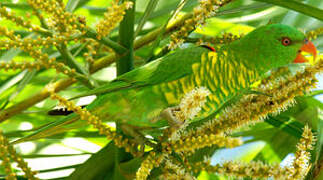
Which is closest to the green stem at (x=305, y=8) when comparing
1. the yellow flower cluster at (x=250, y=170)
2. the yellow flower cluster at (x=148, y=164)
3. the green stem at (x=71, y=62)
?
the yellow flower cluster at (x=250, y=170)

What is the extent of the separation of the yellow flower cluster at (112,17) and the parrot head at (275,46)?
2.11 feet

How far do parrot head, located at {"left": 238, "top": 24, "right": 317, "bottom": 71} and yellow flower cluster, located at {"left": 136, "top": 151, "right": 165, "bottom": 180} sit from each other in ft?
2.29

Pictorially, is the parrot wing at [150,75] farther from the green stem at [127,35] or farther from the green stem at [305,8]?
the green stem at [305,8]

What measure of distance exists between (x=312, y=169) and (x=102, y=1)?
1.33m

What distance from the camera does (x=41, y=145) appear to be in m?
→ 1.68

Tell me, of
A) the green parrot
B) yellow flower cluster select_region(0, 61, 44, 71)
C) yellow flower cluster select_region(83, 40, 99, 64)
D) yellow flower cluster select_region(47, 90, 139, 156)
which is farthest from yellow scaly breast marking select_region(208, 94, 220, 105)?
yellow flower cluster select_region(0, 61, 44, 71)

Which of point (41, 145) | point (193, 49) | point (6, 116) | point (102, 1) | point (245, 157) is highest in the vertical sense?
point (102, 1)

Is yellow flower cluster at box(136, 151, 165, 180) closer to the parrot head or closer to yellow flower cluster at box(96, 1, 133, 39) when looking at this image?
yellow flower cluster at box(96, 1, 133, 39)

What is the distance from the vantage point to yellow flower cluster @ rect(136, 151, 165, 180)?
85 cm

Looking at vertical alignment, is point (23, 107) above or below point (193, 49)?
below

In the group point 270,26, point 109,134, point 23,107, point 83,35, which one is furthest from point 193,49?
point 23,107

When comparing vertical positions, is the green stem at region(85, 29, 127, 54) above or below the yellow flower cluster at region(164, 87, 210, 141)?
above

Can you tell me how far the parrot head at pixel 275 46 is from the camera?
1409 millimetres

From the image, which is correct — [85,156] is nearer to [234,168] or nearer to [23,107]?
[23,107]
